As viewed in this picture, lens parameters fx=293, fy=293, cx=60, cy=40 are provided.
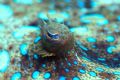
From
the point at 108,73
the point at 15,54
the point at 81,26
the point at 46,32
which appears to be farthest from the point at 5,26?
the point at 108,73

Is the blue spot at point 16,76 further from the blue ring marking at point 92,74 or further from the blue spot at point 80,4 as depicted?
the blue spot at point 80,4

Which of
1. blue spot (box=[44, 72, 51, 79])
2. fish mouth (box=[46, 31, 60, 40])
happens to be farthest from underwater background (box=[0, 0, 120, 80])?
fish mouth (box=[46, 31, 60, 40])

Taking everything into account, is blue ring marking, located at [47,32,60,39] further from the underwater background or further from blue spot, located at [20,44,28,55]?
blue spot, located at [20,44,28,55]

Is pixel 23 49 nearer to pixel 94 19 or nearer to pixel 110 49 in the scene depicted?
pixel 110 49

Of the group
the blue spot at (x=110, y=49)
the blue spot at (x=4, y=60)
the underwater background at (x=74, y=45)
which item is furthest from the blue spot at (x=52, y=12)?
the blue spot at (x=110, y=49)

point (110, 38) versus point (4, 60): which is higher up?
point (110, 38)

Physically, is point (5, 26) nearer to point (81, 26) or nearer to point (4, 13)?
point (4, 13)

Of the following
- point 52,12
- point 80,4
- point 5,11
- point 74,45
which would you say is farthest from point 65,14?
point 74,45
